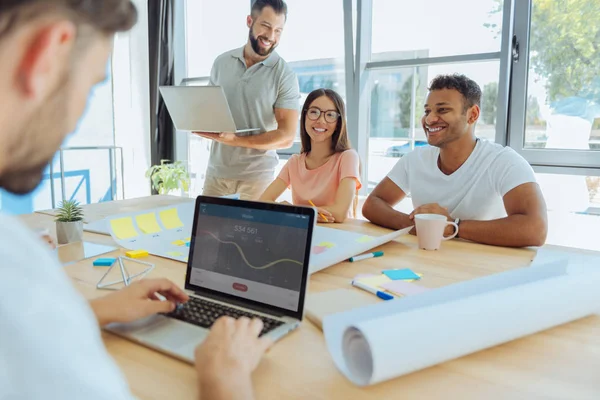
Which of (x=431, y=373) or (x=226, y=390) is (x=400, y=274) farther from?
(x=226, y=390)

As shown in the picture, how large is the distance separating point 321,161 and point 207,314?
146 centimetres

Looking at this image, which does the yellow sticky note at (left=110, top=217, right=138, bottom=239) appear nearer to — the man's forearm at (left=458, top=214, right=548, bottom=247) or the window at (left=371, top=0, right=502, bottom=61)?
the man's forearm at (left=458, top=214, right=548, bottom=247)

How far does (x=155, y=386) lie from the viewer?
2.13 ft

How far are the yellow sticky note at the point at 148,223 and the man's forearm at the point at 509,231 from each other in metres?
1.01

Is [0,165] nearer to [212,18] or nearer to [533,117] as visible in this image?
[533,117]

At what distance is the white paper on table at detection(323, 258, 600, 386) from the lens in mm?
638

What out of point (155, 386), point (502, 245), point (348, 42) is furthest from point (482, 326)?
point (348, 42)

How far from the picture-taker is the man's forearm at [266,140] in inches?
96.3

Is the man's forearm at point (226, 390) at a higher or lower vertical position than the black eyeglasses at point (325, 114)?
lower

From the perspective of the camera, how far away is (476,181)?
1797mm

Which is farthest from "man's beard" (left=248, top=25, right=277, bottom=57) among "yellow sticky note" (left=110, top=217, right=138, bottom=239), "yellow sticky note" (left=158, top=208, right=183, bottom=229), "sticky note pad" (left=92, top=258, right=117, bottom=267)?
"sticky note pad" (left=92, top=258, right=117, bottom=267)

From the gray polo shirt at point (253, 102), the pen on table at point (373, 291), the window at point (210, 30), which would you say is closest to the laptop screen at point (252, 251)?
the pen on table at point (373, 291)

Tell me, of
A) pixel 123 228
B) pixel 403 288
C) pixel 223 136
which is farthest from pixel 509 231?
pixel 223 136

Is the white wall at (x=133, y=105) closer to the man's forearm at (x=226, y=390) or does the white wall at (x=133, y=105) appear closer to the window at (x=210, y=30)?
the window at (x=210, y=30)
